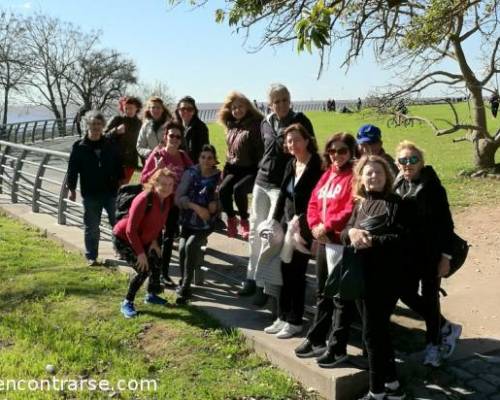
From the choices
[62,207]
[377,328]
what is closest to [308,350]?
[377,328]

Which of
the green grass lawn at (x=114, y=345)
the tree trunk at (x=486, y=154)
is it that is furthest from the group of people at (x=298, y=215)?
the tree trunk at (x=486, y=154)

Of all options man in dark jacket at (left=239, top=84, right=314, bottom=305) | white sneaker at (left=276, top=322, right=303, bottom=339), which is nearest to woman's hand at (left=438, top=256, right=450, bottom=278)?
white sneaker at (left=276, top=322, right=303, bottom=339)

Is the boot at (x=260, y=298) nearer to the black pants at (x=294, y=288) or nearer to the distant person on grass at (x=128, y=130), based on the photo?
the black pants at (x=294, y=288)

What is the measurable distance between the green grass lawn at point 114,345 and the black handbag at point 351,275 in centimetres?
79

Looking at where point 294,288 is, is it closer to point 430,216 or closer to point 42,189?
point 430,216

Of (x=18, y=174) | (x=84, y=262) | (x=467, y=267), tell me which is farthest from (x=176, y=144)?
(x=18, y=174)

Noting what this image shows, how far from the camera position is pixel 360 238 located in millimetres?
3551

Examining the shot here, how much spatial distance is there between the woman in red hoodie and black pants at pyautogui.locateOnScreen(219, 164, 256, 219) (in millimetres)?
1769

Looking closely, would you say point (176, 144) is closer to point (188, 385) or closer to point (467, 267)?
point (188, 385)

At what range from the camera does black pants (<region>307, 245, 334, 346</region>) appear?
4.04 m

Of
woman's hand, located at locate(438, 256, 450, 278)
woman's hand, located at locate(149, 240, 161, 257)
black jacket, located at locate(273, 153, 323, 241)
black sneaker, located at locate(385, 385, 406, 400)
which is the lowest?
black sneaker, located at locate(385, 385, 406, 400)

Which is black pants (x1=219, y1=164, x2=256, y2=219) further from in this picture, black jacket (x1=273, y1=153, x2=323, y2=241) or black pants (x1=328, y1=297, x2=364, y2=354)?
black pants (x1=328, y1=297, x2=364, y2=354)

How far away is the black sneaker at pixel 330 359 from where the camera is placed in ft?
12.8

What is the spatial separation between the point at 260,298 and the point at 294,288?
854 mm
